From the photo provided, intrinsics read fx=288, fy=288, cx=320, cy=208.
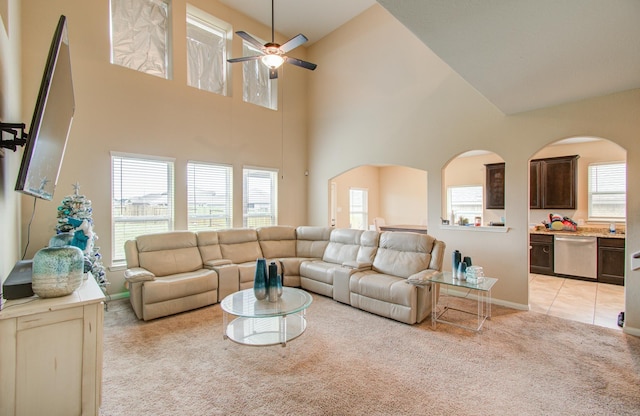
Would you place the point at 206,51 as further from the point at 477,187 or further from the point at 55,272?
the point at 477,187

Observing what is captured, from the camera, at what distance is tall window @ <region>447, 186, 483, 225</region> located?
7.23 meters

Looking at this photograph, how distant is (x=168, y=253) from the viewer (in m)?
4.22

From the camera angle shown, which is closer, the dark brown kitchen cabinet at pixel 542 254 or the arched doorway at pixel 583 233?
the arched doorway at pixel 583 233

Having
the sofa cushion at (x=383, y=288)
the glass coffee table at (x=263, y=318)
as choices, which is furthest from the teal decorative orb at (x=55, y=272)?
the sofa cushion at (x=383, y=288)

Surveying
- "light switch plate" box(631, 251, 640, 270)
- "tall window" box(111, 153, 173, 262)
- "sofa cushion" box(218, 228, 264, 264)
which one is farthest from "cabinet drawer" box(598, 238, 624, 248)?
"tall window" box(111, 153, 173, 262)

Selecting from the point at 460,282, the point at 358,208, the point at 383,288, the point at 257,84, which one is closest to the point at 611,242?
the point at 460,282

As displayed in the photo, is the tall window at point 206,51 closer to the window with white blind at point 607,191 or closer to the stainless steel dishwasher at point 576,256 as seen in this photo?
the stainless steel dishwasher at point 576,256

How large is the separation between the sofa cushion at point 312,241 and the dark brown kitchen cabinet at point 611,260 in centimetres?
489

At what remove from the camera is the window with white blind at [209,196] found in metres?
5.30

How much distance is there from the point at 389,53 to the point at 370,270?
4022mm

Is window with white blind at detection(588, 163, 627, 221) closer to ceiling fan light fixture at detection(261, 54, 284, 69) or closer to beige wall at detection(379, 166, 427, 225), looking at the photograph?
beige wall at detection(379, 166, 427, 225)

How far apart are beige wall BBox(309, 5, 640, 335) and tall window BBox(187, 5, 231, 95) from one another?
7.08 ft

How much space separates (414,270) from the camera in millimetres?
3834

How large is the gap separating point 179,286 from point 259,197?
9.67 ft
